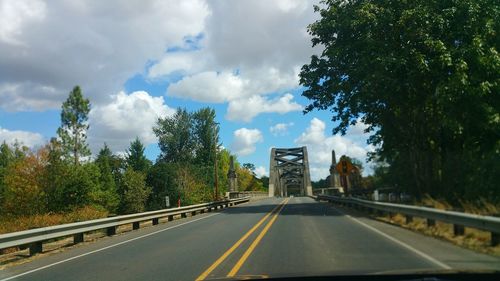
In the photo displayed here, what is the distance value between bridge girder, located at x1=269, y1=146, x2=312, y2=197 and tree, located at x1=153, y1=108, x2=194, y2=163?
18.8 meters

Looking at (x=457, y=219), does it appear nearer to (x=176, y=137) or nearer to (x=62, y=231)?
(x=62, y=231)

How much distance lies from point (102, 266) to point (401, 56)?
57.4 ft

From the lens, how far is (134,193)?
60.1m

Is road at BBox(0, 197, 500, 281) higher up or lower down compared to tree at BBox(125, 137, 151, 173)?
lower down

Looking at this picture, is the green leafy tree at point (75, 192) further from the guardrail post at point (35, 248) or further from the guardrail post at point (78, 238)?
the guardrail post at point (35, 248)

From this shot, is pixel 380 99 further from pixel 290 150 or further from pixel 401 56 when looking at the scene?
pixel 290 150

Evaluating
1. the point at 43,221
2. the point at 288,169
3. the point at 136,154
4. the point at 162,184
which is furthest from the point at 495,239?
the point at 288,169

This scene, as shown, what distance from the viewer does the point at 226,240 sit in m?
15.2

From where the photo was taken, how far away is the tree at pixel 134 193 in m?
59.8

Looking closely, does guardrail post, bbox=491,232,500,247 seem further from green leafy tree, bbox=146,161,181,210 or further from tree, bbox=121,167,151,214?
green leafy tree, bbox=146,161,181,210

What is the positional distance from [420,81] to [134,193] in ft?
136

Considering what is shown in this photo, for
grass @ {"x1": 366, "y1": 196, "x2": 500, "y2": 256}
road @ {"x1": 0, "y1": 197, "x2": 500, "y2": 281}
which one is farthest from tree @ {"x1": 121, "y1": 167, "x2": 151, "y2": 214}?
road @ {"x1": 0, "y1": 197, "x2": 500, "y2": 281}

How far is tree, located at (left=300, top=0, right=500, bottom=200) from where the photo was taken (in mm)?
22812

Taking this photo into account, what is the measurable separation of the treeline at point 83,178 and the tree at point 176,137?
1.5 inches
